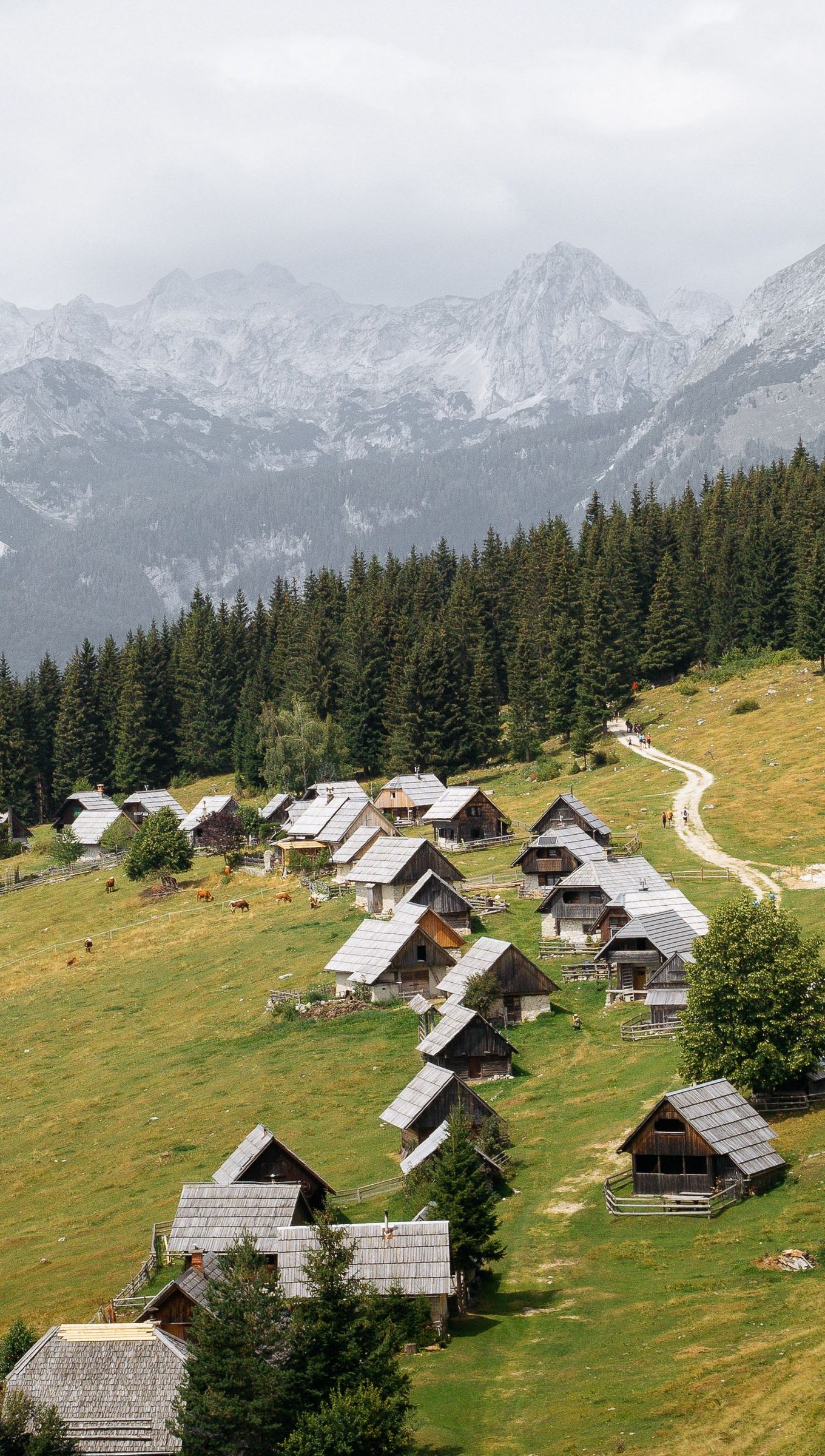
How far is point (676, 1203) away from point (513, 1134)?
9.49 metres

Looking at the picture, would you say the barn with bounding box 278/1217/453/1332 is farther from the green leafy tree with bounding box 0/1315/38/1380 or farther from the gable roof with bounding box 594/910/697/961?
the gable roof with bounding box 594/910/697/961

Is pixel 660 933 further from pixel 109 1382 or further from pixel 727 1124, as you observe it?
pixel 109 1382

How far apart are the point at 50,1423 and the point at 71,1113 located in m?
30.9

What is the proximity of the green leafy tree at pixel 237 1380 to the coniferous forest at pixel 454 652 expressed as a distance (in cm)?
9545

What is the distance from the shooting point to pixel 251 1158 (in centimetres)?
4638

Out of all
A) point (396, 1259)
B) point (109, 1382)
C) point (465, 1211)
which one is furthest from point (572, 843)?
point (109, 1382)

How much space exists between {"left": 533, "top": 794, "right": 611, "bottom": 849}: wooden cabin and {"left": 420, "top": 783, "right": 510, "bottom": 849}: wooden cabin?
34.1ft

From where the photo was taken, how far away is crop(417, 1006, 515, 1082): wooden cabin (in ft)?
195

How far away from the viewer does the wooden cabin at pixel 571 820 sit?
299 feet

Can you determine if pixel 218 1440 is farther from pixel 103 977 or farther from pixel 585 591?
pixel 585 591

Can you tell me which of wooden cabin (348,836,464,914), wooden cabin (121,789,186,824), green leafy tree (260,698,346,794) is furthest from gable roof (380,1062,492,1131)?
wooden cabin (121,789,186,824)

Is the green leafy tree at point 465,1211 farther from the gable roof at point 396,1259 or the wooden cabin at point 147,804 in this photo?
the wooden cabin at point 147,804

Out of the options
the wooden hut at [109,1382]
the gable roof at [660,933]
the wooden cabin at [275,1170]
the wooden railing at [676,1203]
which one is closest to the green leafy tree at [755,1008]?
the wooden railing at [676,1203]

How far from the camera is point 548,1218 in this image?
44281mm
